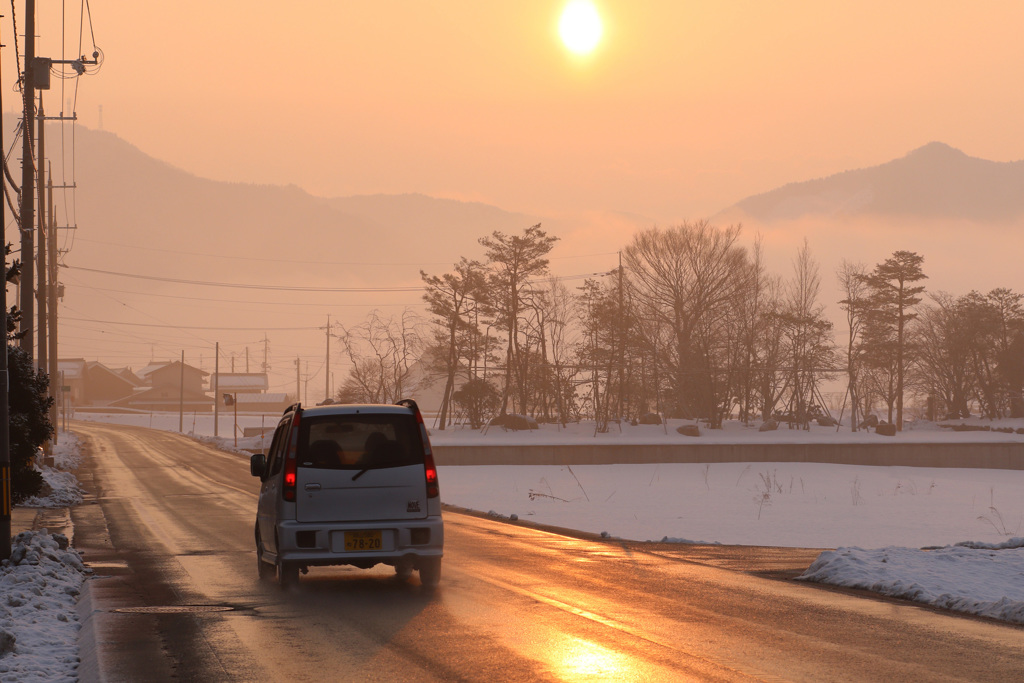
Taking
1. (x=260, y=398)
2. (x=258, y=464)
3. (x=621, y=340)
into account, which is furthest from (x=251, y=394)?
(x=258, y=464)

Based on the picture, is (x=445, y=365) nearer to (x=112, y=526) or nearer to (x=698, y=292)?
(x=698, y=292)

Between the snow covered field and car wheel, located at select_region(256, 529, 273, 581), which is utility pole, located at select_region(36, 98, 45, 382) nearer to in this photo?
the snow covered field

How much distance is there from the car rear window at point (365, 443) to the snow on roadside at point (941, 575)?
16.8 feet

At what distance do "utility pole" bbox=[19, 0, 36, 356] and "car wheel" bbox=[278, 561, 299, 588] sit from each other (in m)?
13.0

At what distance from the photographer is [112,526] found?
2053 cm

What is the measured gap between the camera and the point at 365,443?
11391mm

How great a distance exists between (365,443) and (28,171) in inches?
802

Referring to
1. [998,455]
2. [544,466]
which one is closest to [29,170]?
[544,466]

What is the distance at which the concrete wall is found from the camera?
4428 centimetres

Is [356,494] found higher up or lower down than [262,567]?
higher up

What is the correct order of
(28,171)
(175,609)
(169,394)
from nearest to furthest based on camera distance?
(175,609), (28,171), (169,394)

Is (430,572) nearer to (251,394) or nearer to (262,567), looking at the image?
(262,567)

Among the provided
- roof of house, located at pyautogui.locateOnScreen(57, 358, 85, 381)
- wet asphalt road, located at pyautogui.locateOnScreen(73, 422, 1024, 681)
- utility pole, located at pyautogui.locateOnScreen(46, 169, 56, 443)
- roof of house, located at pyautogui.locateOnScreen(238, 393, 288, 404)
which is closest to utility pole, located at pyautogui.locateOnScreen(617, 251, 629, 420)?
utility pole, located at pyautogui.locateOnScreen(46, 169, 56, 443)

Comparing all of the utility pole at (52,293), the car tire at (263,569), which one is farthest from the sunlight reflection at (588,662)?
the utility pole at (52,293)
